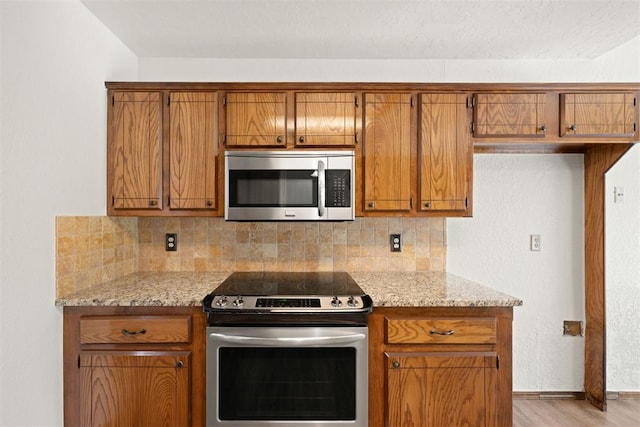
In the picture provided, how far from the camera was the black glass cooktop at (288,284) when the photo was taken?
2.04 meters

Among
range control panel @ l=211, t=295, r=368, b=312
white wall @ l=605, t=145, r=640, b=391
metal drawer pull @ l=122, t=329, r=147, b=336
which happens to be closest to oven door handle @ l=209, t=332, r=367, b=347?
range control panel @ l=211, t=295, r=368, b=312

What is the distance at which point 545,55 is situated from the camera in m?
2.65

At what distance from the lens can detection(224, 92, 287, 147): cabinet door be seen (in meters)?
2.32

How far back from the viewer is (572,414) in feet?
8.39

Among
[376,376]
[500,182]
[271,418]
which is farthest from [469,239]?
[271,418]

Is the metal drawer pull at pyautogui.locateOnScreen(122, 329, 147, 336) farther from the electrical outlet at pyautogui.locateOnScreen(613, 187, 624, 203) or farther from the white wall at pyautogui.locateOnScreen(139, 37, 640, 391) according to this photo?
the electrical outlet at pyautogui.locateOnScreen(613, 187, 624, 203)

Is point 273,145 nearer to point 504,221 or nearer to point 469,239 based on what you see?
point 469,239

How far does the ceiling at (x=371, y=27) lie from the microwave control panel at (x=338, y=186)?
34.2 inches

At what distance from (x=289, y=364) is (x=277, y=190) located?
96 centimetres

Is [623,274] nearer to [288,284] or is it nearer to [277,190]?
[288,284]

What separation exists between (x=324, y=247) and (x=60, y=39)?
6.10 ft

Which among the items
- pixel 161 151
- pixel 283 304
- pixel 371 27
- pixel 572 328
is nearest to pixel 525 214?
pixel 572 328

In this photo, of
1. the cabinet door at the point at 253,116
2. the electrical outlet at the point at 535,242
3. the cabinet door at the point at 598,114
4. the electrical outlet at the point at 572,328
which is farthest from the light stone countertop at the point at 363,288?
the cabinet door at the point at 598,114

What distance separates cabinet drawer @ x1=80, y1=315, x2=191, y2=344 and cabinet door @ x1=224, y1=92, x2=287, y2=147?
1.06 metres
